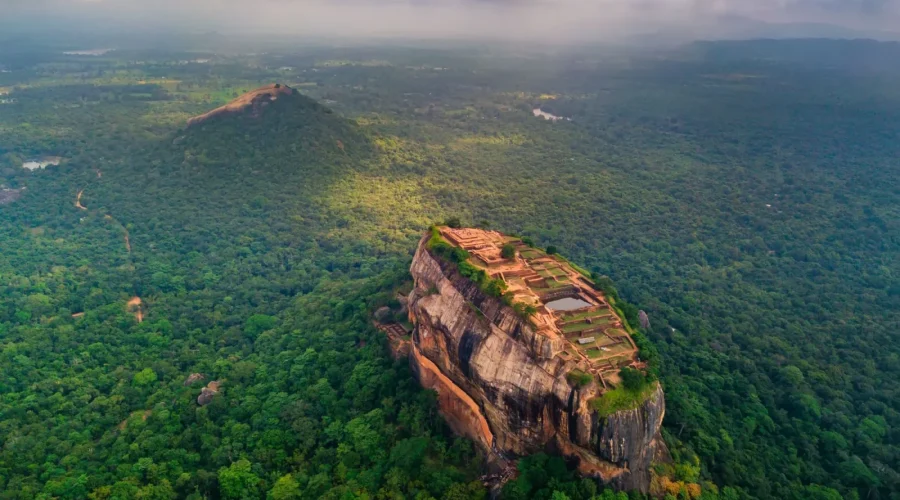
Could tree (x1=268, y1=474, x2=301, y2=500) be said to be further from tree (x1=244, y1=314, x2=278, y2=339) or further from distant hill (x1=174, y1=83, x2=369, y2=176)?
distant hill (x1=174, y1=83, x2=369, y2=176)

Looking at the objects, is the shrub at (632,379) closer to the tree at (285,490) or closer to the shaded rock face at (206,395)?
the tree at (285,490)

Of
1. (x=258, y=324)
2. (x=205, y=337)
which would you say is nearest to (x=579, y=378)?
(x=258, y=324)

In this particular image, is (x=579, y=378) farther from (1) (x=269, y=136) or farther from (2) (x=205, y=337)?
(1) (x=269, y=136)

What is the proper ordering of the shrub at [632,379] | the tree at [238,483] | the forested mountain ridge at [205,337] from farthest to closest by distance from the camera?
1. the forested mountain ridge at [205,337]
2. the tree at [238,483]
3. the shrub at [632,379]

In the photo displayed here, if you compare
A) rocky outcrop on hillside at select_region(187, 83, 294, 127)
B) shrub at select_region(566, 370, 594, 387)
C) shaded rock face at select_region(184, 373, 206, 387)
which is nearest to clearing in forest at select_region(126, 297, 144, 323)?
shaded rock face at select_region(184, 373, 206, 387)

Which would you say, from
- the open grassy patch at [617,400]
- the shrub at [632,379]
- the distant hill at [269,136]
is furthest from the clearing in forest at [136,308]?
the shrub at [632,379]

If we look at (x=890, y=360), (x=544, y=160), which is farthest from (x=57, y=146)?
(x=890, y=360)
